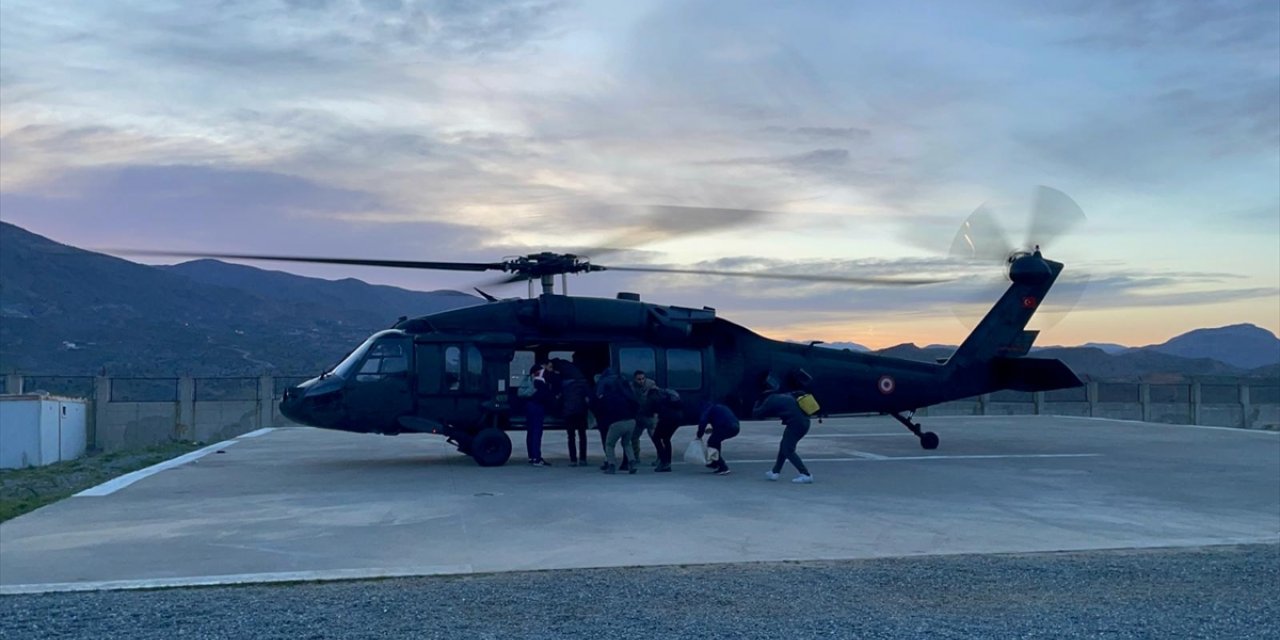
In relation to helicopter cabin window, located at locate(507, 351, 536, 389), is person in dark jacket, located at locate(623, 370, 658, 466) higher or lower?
lower

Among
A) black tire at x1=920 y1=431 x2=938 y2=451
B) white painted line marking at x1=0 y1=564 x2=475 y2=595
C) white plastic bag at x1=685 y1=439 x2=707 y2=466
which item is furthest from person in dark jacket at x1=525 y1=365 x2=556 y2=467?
white painted line marking at x1=0 y1=564 x2=475 y2=595

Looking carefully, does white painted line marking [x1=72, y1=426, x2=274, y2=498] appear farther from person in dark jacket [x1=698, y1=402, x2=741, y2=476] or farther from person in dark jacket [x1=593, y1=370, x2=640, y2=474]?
person in dark jacket [x1=698, y1=402, x2=741, y2=476]

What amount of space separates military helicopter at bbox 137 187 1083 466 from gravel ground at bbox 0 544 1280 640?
8.25 m

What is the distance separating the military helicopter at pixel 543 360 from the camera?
1627 centimetres

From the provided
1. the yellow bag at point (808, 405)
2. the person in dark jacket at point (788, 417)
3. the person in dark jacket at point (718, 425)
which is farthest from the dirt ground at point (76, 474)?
the yellow bag at point (808, 405)

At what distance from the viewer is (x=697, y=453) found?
1555 cm

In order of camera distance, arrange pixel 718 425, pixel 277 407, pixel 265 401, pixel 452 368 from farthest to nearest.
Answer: pixel 277 407
pixel 265 401
pixel 452 368
pixel 718 425

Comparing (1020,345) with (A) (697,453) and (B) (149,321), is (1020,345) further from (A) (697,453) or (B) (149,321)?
(B) (149,321)

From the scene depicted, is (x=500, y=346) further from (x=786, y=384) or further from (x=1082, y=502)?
(x=1082, y=502)

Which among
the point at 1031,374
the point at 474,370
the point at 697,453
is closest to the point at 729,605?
the point at 697,453

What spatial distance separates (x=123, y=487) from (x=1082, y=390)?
110ft

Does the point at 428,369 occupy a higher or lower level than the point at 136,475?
higher

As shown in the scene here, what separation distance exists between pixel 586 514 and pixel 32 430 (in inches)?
725

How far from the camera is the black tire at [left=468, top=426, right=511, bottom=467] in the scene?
53.7 feet
